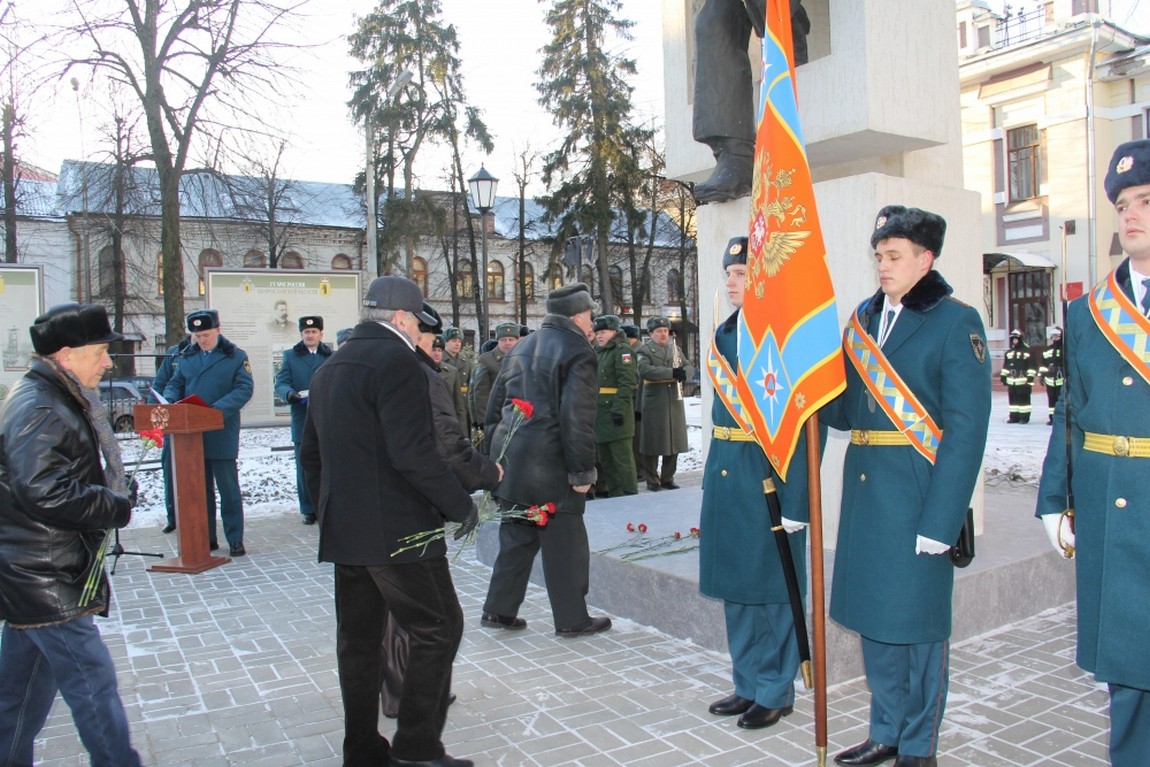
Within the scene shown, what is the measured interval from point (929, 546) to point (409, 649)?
1849 mm

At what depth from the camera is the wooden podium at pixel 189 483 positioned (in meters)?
6.77

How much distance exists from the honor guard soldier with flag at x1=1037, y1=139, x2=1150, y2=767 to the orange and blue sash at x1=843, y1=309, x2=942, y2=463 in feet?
1.61

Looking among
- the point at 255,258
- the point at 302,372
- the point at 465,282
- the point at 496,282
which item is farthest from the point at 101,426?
the point at 496,282

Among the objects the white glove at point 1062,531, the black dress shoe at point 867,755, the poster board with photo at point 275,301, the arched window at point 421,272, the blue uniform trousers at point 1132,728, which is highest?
the arched window at point 421,272

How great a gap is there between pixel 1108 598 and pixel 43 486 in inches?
126

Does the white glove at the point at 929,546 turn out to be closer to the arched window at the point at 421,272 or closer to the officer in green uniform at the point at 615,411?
the officer in green uniform at the point at 615,411

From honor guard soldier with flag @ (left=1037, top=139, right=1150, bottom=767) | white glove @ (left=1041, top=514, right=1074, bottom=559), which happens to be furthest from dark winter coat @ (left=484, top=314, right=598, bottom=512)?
honor guard soldier with flag @ (left=1037, top=139, right=1150, bottom=767)

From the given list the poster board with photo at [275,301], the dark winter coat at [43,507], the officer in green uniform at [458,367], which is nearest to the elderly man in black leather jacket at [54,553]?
the dark winter coat at [43,507]

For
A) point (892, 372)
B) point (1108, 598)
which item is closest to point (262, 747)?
point (892, 372)

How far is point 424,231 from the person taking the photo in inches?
1234

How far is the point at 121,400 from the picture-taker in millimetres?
21141

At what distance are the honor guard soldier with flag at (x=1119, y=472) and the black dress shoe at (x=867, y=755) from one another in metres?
0.86

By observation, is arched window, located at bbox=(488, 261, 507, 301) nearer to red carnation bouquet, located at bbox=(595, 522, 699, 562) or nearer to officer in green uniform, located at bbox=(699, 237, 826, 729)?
red carnation bouquet, located at bbox=(595, 522, 699, 562)

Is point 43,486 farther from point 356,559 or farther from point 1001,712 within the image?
point 1001,712
